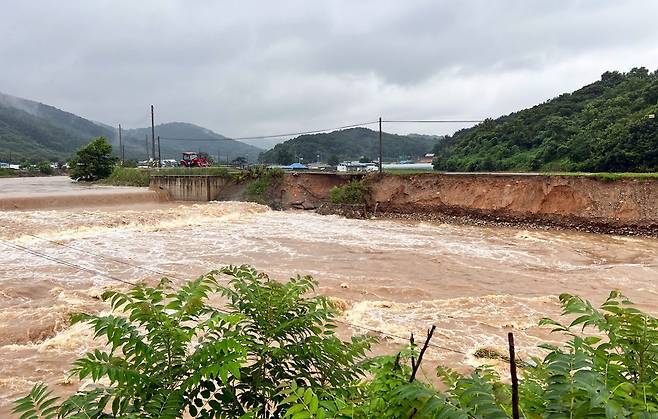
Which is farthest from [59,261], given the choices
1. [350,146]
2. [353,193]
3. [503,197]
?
[350,146]

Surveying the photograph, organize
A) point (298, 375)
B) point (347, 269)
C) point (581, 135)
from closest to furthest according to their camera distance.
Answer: point (298, 375)
point (347, 269)
point (581, 135)

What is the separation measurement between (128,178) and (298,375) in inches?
1703

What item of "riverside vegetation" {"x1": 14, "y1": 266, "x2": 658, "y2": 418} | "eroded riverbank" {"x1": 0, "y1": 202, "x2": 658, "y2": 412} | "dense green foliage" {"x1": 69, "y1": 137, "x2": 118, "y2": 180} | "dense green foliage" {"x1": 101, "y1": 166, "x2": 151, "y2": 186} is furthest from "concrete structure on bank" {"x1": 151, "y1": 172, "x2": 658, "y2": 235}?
"riverside vegetation" {"x1": 14, "y1": 266, "x2": 658, "y2": 418}

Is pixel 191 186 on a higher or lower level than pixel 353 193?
higher

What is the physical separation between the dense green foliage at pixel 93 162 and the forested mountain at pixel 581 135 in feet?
107

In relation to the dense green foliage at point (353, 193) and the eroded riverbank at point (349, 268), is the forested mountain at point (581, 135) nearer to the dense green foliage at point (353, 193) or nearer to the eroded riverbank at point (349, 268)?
the eroded riverbank at point (349, 268)

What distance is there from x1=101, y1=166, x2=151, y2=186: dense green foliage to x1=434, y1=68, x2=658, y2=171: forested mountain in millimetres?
26726

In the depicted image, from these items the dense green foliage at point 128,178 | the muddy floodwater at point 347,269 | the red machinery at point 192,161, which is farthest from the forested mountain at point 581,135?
the dense green foliage at point 128,178

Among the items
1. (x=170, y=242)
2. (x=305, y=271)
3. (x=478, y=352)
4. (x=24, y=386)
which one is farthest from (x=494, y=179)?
(x=24, y=386)

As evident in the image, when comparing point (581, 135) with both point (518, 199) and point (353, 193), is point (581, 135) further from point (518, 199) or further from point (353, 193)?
point (353, 193)

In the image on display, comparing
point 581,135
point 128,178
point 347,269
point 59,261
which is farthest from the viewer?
point 128,178

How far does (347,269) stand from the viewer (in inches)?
553

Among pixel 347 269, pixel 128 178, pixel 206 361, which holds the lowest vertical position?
pixel 347 269

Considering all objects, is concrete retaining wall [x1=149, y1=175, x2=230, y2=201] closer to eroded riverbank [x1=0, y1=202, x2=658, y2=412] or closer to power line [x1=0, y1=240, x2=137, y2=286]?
eroded riverbank [x1=0, y1=202, x2=658, y2=412]
